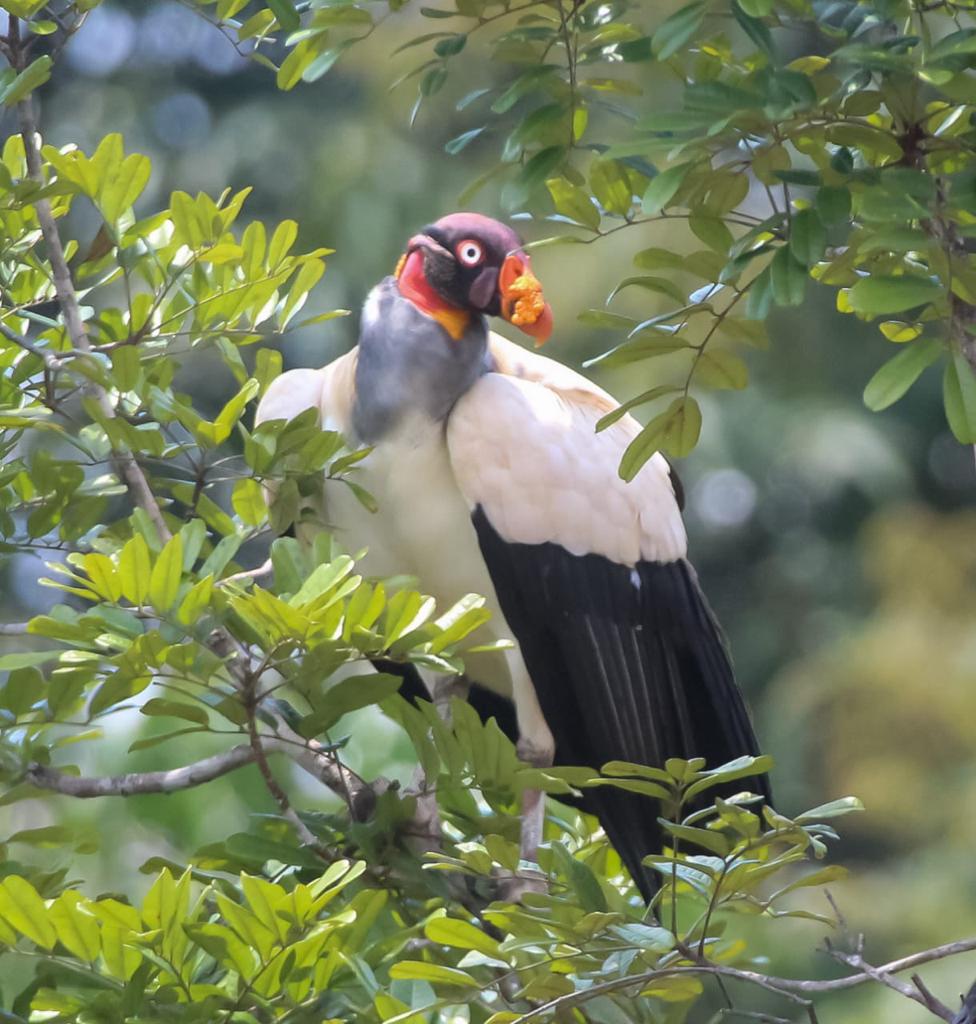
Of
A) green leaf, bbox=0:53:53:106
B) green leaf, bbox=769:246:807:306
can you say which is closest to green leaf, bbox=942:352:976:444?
green leaf, bbox=769:246:807:306

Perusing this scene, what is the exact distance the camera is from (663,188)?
165 cm

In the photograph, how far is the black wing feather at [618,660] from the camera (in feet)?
9.68

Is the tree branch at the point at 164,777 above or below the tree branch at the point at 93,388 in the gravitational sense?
below

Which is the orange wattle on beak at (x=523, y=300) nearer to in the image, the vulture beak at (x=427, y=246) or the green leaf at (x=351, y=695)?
the vulture beak at (x=427, y=246)

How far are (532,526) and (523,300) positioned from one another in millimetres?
395

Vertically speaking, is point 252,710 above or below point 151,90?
below

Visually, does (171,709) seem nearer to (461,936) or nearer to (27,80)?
(461,936)

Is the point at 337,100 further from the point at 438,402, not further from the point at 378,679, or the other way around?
the point at 378,679

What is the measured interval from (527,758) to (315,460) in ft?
3.55

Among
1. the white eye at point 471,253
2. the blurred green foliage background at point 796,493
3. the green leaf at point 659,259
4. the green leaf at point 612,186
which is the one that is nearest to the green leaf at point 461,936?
the green leaf at point 659,259

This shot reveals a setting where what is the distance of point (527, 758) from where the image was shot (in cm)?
312

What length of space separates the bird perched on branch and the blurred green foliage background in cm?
448

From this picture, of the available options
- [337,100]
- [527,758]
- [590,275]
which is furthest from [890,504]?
[527,758]

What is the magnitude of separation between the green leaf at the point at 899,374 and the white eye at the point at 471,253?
5.10ft
